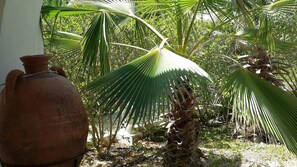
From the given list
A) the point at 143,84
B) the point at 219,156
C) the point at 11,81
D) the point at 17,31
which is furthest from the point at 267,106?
the point at 219,156

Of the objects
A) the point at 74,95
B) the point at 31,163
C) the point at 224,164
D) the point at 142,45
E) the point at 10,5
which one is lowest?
the point at 224,164

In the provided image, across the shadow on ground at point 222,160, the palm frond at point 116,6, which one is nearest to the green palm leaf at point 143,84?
the palm frond at point 116,6

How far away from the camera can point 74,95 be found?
2.68 metres

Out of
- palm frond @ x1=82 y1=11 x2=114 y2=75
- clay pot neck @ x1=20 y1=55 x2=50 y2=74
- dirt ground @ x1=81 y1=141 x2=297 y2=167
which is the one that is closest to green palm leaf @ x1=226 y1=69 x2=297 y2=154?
palm frond @ x1=82 y1=11 x2=114 y2=75

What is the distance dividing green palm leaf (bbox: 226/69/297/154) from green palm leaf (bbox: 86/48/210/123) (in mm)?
516

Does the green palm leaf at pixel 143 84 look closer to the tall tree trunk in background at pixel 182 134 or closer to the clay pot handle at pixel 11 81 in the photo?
the clay pot handle at pixel 11 81

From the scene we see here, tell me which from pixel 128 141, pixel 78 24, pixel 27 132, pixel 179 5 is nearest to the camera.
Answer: pixel 27 132

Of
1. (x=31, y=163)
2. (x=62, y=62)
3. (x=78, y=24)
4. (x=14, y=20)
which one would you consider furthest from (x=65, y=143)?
(x=78, y=24)

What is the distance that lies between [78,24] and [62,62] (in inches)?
30.7

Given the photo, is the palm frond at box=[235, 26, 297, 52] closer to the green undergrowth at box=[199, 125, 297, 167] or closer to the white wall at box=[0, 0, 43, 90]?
the green undergrowth at box=[199, 125, 297, 167]

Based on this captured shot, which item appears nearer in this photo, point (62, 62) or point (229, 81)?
point (229, 81)

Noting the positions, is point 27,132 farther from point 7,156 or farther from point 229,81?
point 229,81

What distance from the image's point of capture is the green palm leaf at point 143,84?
8.37 ft

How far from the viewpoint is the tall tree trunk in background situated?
4.27m
